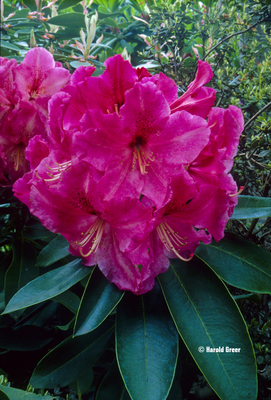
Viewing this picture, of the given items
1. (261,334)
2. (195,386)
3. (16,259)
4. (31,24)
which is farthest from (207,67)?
(31,24)

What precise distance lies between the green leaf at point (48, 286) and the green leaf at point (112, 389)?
0.35m

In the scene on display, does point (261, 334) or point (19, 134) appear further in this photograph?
point (261, 334)

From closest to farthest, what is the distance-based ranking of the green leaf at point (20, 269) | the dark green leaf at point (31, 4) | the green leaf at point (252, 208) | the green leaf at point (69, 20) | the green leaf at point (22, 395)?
the green leaf at point (22, 395) < the green leaf at point (252, 208) < the green leaf at point (20, 269) < the green leaf at point (69, 20) < the dark green leaf at point (31, 4)

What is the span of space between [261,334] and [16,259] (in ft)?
3.05

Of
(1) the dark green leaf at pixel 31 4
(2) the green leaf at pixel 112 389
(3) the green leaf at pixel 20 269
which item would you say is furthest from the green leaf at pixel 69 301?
(1) the dark green leaf at pixel 31 4

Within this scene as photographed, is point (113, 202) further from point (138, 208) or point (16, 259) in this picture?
point (16, 259)

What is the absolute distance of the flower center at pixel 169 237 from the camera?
710 millimetres

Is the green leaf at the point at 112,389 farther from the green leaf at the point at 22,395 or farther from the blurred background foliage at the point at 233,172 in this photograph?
the green leaf at the point at 22,395

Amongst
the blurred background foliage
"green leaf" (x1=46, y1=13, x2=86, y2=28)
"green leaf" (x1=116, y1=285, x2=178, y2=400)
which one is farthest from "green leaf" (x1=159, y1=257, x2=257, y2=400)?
"green leaf" (x1=46, y1=13, x2=86, y2=28)

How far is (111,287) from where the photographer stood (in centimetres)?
74

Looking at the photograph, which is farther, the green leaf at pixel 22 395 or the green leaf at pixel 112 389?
the green leaf at pixel 112 389

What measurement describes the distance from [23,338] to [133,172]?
30.0 inches

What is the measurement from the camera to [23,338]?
105 cm

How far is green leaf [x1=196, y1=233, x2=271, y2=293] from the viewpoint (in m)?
0.74
